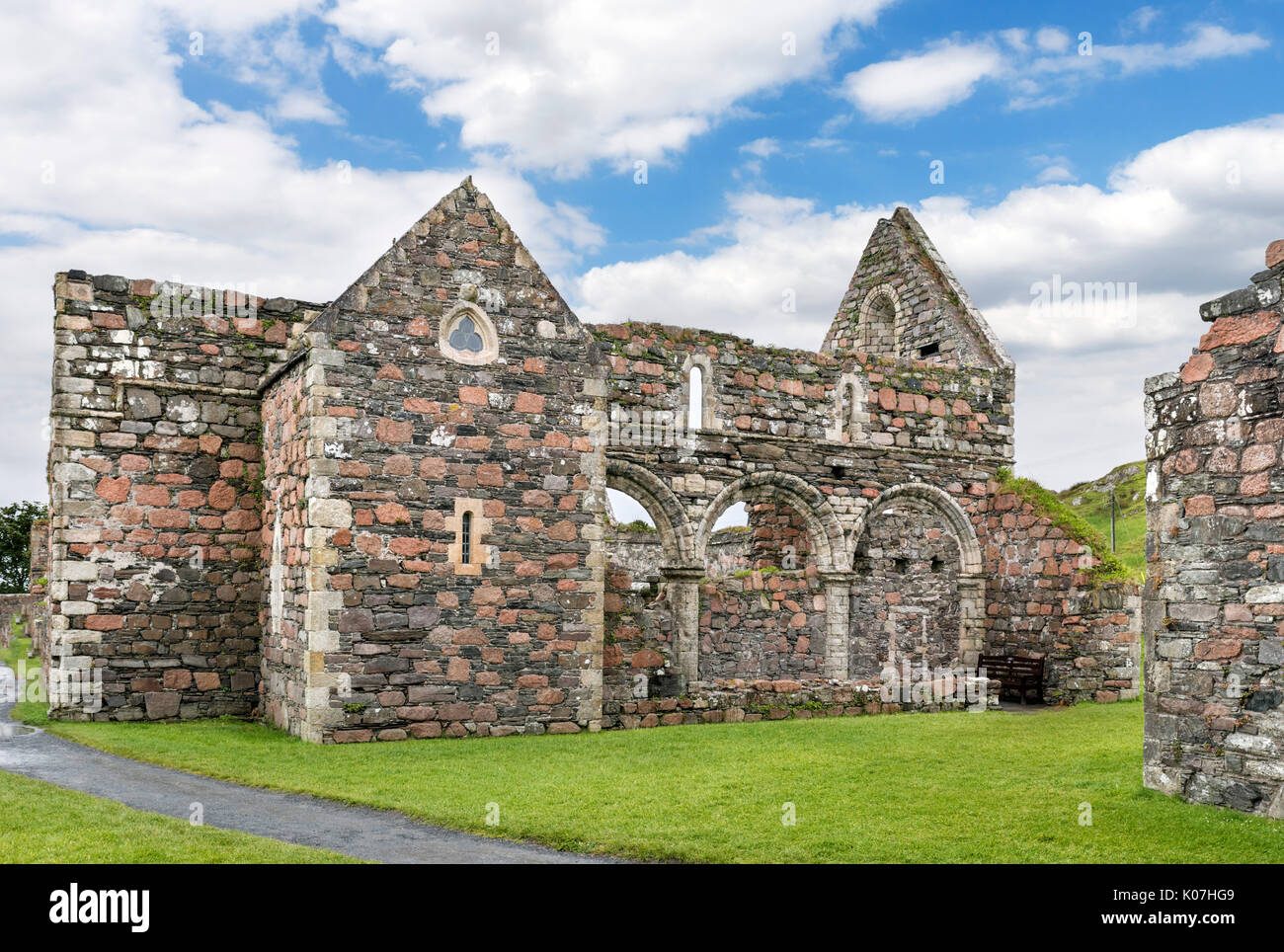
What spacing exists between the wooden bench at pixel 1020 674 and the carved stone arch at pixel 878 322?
8.44 metres

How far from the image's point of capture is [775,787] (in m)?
10.8

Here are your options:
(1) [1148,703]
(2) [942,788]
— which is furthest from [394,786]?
(1) [1148,703]

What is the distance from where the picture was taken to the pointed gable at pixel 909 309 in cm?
2386

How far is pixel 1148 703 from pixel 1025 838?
2.46 m

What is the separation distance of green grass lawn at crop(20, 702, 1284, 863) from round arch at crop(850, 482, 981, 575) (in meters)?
6.06

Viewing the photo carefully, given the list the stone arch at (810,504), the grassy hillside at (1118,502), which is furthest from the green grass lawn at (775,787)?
the grassy hillside at (1118,502)

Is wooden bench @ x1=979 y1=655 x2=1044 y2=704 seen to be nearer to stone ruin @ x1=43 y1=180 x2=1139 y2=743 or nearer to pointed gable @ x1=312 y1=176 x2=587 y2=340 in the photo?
stone ruin @ x1=43 y1=180 x2=1139 y2=743

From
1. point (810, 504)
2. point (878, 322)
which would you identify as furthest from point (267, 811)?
point (878, 322)

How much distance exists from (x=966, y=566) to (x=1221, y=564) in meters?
12.8

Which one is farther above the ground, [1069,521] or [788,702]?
[1069,521]

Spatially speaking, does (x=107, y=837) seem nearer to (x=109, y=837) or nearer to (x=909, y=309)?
(x=109, y=837)

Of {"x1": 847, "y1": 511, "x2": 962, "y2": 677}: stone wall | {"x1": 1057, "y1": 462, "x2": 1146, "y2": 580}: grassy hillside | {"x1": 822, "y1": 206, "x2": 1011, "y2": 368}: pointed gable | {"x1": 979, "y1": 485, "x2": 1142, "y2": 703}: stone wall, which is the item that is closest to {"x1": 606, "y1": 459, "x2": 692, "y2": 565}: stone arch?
{"x1": 979, "y1": 485, "x2": 1142, "y2": 703}: stone wall

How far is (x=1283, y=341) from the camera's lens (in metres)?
9.24
